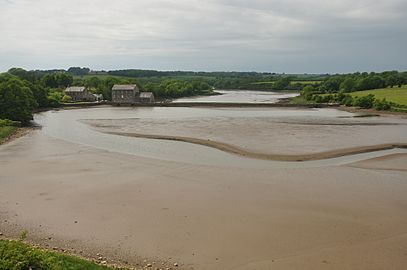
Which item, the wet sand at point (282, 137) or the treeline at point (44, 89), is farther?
the treeline at point (44, 89)

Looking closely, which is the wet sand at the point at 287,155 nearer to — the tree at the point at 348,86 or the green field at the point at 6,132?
the green field at the point at 6,132

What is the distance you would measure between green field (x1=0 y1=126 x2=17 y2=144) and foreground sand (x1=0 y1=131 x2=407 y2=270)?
43.9 feet

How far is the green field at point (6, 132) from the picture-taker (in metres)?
37.8

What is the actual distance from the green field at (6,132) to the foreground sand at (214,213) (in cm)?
1338

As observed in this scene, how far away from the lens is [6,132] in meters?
40.1

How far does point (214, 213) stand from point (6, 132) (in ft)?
103

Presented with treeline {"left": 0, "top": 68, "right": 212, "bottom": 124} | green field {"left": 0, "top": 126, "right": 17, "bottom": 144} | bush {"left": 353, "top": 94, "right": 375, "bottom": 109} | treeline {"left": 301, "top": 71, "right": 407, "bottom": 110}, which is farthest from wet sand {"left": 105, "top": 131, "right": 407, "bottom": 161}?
bush {"left": 353, "top": 94, "right": 375, "bottom": 109}

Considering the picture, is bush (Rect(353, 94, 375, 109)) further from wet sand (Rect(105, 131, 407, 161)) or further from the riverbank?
the riverbank

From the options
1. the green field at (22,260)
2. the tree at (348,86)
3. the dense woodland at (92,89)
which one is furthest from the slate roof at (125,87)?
the green field at (22,260)

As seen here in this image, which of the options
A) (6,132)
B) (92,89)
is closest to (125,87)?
(92,89)

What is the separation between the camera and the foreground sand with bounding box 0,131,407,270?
41.3 ft

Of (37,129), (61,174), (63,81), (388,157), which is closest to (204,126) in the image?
(37,129)

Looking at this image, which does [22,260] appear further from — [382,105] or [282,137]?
[382,105]

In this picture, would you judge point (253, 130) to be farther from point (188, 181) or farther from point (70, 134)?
point (188, 181)
